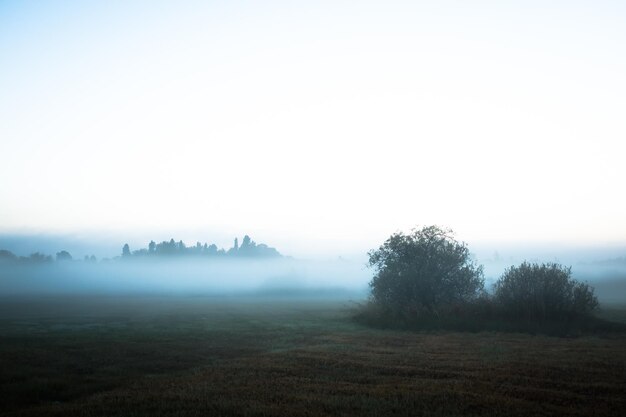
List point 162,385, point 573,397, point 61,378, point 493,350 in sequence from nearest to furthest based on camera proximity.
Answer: point 573,397
point 162,385
point 61,378
point 493,350

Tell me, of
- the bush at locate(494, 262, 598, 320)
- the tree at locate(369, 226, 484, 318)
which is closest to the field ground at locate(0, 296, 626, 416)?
the bush at locate(494, 262, 598, 320)

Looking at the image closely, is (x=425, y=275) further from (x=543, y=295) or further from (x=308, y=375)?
(x=308, y=375)

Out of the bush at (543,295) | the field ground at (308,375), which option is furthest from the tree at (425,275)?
the field ground at (308,375)

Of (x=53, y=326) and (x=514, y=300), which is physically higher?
(x=514, y=300)

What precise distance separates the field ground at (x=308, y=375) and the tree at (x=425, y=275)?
11.7 m

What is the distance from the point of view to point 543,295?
3291cm

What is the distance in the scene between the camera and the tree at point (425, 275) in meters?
39.0

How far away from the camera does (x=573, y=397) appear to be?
480 inches

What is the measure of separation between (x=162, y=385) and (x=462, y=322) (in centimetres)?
2309

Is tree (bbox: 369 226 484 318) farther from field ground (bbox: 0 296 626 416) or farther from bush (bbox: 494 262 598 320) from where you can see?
field ground (bbox: 0 296 626 416)

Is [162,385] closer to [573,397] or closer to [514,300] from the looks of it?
[573,397]

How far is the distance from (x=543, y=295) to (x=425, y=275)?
9.23m

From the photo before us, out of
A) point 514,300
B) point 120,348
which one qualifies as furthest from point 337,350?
point 514,300

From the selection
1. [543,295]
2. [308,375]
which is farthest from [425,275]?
[308,375]
